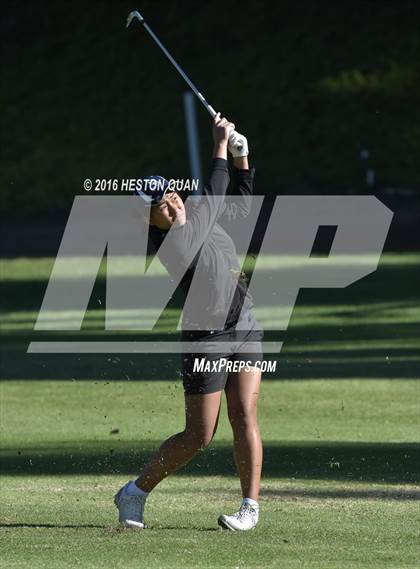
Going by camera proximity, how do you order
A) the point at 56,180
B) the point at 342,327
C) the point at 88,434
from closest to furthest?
1. the point at 88,434
2. the point at 342,327
3. the point at 56,180

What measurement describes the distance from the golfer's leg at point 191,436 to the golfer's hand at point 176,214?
3.27 ft

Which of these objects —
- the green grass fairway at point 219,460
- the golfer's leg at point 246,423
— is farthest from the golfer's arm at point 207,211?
the green grass fairway at point 219,460

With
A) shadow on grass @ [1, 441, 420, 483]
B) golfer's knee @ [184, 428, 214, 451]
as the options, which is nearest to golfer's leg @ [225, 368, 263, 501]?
golfer's knee @ [184, 428, 214, 451]

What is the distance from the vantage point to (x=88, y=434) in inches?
604

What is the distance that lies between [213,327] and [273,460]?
3.97 meters

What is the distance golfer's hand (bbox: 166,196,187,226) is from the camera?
9.46 metres

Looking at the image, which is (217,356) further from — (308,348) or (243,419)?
(308,348)

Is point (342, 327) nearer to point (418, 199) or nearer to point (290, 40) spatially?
point (418, 199)

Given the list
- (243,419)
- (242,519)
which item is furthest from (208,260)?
(242,519)

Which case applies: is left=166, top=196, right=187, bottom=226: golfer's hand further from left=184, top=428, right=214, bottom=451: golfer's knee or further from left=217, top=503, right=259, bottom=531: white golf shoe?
left=217, top=503, right=259, bottom=531: white golf shoe

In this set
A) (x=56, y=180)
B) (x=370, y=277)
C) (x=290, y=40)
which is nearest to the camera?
(x=370, y=277)

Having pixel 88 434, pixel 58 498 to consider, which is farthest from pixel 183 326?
pixel 88 434

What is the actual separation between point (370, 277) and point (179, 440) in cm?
2299

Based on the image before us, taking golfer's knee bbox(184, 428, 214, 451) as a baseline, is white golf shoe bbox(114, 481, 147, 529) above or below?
below
